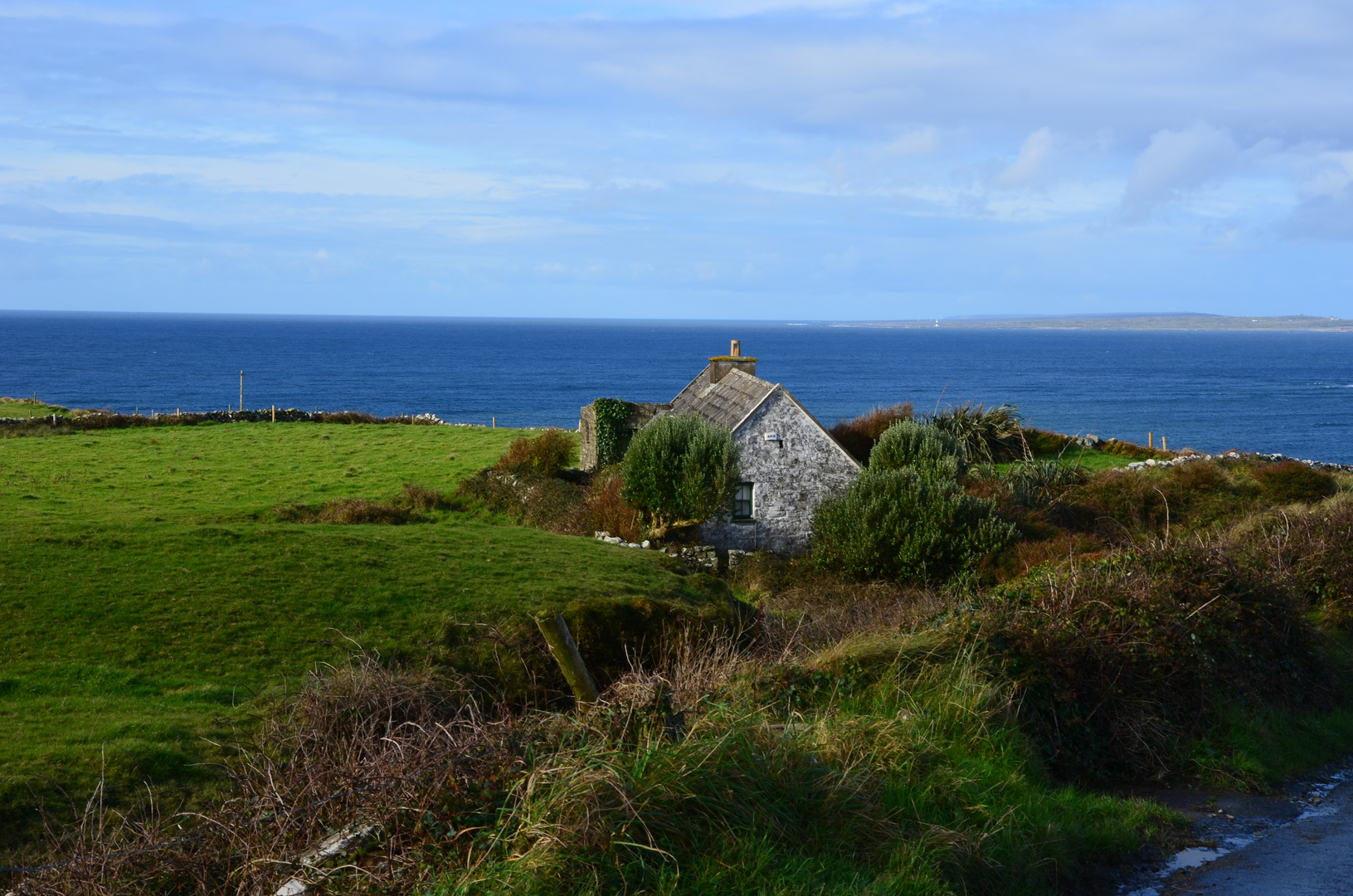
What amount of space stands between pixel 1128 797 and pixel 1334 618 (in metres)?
8.36

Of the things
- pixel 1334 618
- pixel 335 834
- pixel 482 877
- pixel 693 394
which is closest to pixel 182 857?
pixel 335 834

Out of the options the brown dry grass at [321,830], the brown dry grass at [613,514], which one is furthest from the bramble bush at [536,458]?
the brown dry grass at [321,830]

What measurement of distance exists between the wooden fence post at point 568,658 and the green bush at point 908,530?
1752 centimetres

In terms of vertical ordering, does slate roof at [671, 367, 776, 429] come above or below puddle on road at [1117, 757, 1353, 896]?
above

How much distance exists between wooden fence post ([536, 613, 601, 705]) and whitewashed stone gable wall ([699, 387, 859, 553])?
21.4 meters

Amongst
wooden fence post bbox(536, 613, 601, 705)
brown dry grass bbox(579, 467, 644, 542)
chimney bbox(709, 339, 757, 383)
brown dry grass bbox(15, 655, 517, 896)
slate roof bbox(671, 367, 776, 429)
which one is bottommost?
brown dry grass bbox(579, 467, 644, 542)

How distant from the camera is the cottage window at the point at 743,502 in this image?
2900cm

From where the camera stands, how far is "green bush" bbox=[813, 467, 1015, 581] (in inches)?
975

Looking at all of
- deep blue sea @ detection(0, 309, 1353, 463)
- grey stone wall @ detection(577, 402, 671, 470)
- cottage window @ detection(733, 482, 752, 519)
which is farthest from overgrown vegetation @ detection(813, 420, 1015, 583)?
deep blue sea @ detection(0, 309, 1353, 463)

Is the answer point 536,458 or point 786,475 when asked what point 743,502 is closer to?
point 786,475

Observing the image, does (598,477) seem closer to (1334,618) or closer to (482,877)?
(1334,618)

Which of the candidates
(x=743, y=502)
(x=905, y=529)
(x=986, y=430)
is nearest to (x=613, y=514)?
(x=743, y=502)

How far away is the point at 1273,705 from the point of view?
12070 millimetres

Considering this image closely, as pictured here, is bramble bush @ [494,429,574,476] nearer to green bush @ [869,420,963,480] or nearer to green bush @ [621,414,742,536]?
green bush @ [621,414,742,536]
